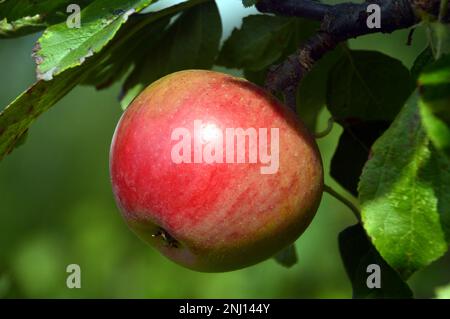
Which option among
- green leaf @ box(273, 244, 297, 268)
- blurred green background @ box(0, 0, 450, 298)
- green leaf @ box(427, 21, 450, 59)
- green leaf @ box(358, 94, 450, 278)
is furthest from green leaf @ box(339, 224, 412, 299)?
blurred green background @ box(0, 0, 450, 298)

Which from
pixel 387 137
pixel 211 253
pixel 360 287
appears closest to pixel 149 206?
pixel 211 253

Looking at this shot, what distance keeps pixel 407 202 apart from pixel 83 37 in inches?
17.0

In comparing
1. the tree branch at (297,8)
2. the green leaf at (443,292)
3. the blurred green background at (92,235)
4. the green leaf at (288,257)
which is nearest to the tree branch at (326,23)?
the tree branch at (297,8)

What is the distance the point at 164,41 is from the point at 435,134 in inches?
28.2

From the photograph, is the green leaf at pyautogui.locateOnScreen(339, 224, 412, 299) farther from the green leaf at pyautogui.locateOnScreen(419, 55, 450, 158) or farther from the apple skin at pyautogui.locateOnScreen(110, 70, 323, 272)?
the green leaf at pyautogui.locateOnScreen(419, 55, 450, 158)

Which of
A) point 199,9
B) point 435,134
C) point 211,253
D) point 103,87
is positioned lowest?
point 211,253

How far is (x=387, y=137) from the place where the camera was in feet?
2.86

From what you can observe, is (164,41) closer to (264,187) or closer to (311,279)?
(264,187)

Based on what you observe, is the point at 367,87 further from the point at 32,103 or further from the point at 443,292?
the point at 32,103

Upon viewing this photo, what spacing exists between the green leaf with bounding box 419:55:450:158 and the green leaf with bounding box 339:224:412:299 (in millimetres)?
522

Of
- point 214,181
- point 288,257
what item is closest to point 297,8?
point 214,181

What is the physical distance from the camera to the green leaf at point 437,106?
668mm

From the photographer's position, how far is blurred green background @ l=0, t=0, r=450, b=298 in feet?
6.77

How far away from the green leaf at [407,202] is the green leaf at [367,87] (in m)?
0.38
